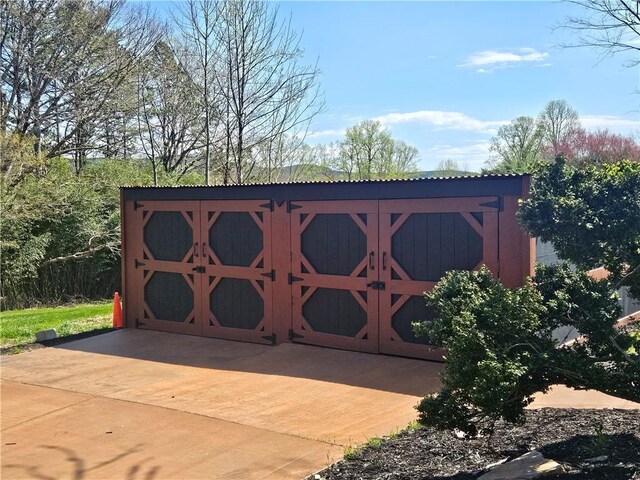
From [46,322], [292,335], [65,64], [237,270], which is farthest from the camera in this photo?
[65,64]

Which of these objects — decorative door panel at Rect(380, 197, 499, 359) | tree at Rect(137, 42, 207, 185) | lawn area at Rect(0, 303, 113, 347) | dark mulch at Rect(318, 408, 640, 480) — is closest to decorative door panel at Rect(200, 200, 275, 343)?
decorative door panel at Rect(380, 197, 499, 359)

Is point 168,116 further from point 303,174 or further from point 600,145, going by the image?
point 600,145

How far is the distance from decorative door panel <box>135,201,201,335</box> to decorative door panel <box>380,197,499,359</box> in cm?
327

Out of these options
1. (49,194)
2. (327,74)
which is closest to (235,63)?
(327,74)

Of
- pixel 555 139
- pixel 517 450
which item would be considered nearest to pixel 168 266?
pixel 517 450

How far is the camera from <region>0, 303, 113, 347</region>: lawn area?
32.9 feet

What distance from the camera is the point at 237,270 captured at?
918 centimetres

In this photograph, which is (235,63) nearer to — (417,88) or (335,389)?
(417,88)

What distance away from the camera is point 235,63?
1545cm

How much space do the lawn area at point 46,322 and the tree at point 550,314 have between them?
25.9 feet

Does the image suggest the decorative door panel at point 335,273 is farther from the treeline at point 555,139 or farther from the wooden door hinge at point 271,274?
the treeline at point 555,139

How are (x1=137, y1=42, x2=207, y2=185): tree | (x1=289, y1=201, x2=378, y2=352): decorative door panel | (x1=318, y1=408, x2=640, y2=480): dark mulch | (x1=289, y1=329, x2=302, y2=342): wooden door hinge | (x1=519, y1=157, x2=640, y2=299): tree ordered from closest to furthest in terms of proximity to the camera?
(x1=318, y1=408, x2=640, y2=480): dark mulch → (x1=519, y1=157, x2=640, y2=299): tree → (x1=289, y1=201, x2=378, y2=352): decorative door panel → (x1=289, y1=329, x2=302, y2=342): wooden door hinge → (x1=137, y1=42, x2=207, y2=185): tree

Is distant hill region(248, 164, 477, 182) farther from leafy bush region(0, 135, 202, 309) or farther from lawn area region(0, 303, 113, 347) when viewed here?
lawn area region(0, 303, 113, 347)

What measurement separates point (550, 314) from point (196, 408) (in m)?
3.55
